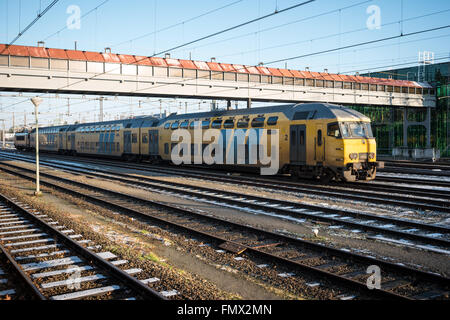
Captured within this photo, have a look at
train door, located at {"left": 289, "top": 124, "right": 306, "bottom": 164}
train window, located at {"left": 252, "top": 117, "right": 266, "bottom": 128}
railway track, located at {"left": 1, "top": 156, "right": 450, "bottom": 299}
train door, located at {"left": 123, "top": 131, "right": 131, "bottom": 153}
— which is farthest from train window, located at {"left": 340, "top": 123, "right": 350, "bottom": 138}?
train door, located at {"left": 123, "top": 131, "right": 131, "bottom": 153}

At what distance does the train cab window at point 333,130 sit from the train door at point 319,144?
36 cm

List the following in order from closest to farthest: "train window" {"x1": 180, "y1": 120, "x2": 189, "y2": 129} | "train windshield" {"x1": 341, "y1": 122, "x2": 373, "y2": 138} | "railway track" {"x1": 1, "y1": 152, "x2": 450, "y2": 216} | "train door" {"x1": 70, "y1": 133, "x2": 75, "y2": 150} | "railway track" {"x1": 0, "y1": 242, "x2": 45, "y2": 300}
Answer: "railway track" {"x1": 0, "y1": 242, "x2": 45, "y2": 300} → "railway track" {"x1": 1, "y1": 152, "x2": 450, "y2": 216} → "train windshield" {"x1": 341, "y1": 122, "x2": 373, "y2": 138} → "train window" {"x1": 180, "y1": 120, "x2": 189, "y2": 129} → "train door" {"x1": 70, "y1": 133, "x2": 75, "y2": 150}

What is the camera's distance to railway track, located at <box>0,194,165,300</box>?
5.73 m

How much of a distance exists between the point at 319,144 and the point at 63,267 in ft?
41.8

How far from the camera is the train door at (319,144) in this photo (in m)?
17.2

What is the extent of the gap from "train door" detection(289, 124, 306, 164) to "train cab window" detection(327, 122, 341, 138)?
4.49ft

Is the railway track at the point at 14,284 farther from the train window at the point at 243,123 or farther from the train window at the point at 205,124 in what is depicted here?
the train window at the point at 205,124

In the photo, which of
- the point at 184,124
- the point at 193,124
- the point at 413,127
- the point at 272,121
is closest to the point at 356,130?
the point at 272,121

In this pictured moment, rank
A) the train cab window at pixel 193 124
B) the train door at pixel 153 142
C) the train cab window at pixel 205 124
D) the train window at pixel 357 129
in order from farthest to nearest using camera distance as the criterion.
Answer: the train door at pixel 153 142 < the train cab window at pixel 193 124 < the train cab window at pixel 205 124 < the train window at pixel 357 129

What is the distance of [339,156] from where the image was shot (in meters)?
16.5

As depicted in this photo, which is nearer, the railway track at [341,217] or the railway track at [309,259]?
the railway track at [309,259]

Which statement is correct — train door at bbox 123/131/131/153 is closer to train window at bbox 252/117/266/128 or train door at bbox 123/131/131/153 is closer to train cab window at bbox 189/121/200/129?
train cab window at bbox 189/121/200/129

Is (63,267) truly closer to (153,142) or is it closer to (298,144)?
(298,144)

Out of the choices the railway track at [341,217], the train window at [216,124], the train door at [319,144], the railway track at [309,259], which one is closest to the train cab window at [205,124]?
the train window at [216,124]
